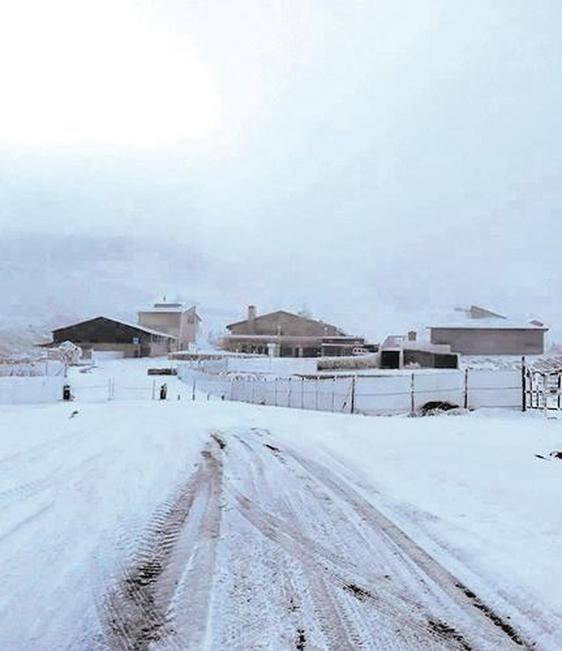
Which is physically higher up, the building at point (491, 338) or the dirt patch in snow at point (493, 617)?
the building at point (491, 338)

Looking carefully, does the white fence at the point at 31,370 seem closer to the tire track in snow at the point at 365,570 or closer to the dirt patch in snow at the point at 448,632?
the tire track in snow at the point at 365,570

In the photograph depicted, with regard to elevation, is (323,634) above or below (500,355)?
below

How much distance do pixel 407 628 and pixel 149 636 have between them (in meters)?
1.38

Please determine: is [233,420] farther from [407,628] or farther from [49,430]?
[407,628]

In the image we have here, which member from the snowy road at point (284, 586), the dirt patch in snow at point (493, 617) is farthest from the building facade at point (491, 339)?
the dirt patch in snow at point (493, 617)

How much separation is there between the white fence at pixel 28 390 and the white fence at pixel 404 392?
8.68 m

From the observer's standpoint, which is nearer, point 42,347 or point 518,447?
point 518,447

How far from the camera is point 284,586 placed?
3.60 m

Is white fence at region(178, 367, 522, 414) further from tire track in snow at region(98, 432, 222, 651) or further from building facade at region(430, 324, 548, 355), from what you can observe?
building facade at region(430, 324, 548, 355)

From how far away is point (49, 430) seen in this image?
33.9 ft

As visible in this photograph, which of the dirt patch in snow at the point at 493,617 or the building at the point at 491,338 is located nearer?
the dirt patch in snow at the point at 493,617

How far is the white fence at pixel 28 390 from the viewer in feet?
68.3

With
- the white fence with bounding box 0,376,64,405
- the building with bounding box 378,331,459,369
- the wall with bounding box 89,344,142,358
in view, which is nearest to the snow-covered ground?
the white fence with bounding box 0,376,64,405

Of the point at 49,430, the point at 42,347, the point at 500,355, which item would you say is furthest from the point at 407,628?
the point at 42,347
